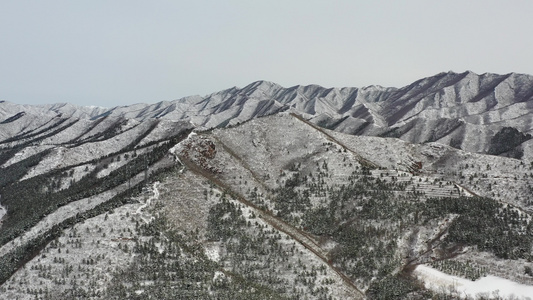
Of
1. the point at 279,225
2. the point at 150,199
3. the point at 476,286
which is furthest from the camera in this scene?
the point at 279,225

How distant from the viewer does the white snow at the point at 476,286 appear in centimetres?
3453

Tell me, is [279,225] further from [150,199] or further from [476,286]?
[476,286]

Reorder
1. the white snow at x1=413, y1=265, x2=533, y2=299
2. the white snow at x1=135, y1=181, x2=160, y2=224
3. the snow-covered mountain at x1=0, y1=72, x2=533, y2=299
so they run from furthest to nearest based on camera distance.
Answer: the white snow at x1=135, y1=181, x2=160, y2=224 → the snow-covered mountain at x1=0, y1=72, x2=533, y2=299 → the white snow at x1=413, y1=265, x2=533, y2=299

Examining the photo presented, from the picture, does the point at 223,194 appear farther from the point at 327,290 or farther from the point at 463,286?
the point at 463,286

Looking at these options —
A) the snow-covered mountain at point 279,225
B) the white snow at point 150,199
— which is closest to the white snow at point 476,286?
the snow-covered mountain at point 279,225

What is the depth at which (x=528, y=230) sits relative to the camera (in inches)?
1662

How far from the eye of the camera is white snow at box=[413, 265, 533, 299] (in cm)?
3453

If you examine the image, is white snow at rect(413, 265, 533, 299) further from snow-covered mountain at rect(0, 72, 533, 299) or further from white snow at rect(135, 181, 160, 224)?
white snow at rect(135, 181, 160, 224)

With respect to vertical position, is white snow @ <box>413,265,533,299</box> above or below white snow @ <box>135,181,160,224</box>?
below

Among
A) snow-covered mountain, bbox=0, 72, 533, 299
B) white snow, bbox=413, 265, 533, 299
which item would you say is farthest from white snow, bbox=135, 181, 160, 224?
white snow, bbox=413, 265, 533, 299

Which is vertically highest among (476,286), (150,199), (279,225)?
(150,199)

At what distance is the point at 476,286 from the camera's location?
3584 cm

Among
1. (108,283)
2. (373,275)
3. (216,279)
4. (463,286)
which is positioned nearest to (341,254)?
(373,275)

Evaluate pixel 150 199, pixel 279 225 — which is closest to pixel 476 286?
pixel 279 225
